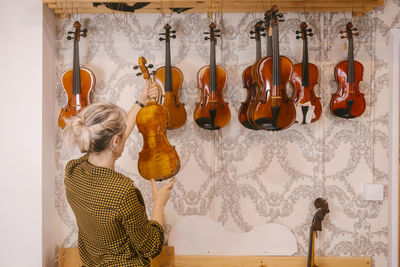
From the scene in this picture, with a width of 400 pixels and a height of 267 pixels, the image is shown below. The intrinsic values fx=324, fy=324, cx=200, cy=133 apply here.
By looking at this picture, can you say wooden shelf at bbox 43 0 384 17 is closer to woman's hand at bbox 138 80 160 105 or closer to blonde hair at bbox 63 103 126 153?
woman's hand at bbox 138 80 160 105

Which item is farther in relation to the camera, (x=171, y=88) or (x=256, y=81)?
(x=171, y=88)

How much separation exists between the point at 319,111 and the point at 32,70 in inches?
76.1

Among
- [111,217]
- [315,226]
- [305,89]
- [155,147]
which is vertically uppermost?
[305,89]

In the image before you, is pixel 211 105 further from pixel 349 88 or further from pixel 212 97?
pixel 349 88

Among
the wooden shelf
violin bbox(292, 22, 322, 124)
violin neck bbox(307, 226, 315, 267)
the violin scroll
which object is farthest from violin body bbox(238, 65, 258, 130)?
violin neck bbox(307, 226, 315, 267)

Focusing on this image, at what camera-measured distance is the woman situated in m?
1.39

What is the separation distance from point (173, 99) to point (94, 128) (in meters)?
0.75

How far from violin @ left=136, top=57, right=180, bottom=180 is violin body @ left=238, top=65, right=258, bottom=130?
58cm

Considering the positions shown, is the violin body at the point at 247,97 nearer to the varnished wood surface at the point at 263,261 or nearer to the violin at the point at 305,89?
the violin at the point at 305,89

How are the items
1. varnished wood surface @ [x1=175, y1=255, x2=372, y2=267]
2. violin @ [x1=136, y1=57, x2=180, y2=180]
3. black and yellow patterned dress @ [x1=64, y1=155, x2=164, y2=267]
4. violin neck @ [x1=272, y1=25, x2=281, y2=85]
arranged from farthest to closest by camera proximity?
1. varnished wood surface @ [x1=175, y1=255, x2=372, y2=267]
2. violin neck @ [x1=272, y1=25, x2=281, y2=85]
3. violin @ [x1=136, y1=57, x2=180, y2=180]
4. black and yellow patterned dress @ [x1=64, y1=155, x2=164, y2=267]

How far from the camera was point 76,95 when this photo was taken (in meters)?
2.12

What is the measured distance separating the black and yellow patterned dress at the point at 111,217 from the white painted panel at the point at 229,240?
2.61 ft

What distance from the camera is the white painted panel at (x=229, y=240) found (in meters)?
2.32

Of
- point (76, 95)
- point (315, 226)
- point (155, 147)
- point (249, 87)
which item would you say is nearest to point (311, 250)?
point (315, 226)
